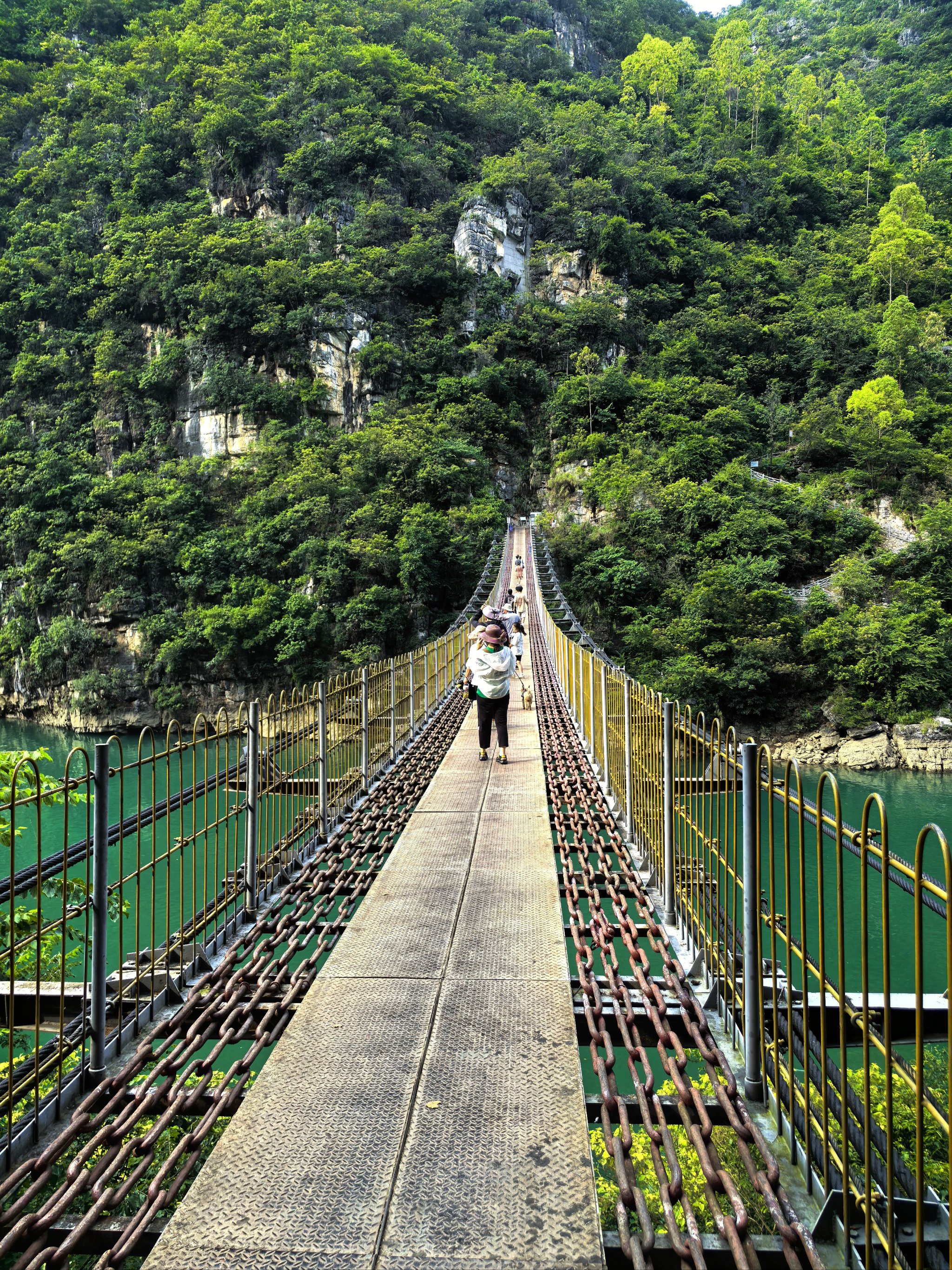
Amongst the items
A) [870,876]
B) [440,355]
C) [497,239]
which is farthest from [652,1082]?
[497,239]

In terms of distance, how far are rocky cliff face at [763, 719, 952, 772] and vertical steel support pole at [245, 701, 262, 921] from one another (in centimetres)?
2184

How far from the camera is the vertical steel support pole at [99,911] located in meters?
2.14

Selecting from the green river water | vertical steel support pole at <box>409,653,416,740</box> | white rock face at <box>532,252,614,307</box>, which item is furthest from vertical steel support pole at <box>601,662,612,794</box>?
white rock face at <box>532,252,614,307</box>

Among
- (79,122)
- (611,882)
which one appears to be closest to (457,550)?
(611,882)

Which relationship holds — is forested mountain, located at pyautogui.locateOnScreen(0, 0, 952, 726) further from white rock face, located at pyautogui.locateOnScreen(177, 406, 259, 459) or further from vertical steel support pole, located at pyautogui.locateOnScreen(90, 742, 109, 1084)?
vertical steel support pole, located at pyautogui.locateOnScreen(90, 742, 109, 1084)

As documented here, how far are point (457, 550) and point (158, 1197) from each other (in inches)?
1023

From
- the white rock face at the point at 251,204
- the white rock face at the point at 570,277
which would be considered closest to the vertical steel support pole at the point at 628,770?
the white rock face at the point at 570,277

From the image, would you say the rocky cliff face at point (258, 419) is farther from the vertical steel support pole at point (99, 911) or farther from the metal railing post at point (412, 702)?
the vertical steel support pole at point (99, 911)

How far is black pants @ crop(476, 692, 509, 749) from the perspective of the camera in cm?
610

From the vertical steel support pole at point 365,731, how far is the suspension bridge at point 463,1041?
Result: 1343 millimetres

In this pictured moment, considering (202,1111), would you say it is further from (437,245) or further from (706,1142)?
(437,245)

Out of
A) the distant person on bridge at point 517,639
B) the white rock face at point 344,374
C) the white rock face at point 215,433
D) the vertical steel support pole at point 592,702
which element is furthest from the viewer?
the white rock face at point 344,374

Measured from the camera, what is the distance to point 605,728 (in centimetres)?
520

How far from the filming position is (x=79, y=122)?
4453cm
